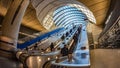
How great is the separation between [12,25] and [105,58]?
6.99 meters

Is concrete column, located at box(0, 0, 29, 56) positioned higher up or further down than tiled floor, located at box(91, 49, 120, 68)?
higher up

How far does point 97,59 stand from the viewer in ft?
13.9

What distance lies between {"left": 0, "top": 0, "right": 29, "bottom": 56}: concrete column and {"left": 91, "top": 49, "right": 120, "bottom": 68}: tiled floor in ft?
18.9

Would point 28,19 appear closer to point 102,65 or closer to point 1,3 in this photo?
point 1,3

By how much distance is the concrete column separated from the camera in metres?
9.33

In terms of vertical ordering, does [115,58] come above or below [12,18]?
below

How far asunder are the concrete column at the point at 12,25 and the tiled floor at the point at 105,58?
18.9 feet

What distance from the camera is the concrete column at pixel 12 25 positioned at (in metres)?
9.33

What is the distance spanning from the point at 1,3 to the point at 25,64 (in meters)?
14.9

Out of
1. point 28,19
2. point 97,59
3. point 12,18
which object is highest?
point 28,19

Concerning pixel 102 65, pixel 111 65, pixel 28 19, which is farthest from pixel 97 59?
pixel 28 19

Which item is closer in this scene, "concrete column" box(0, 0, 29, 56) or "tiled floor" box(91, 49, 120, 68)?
"tiled floor" box(91, 49, 120, 68)

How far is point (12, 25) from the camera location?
1006 cm

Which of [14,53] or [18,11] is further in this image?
[18,11]
